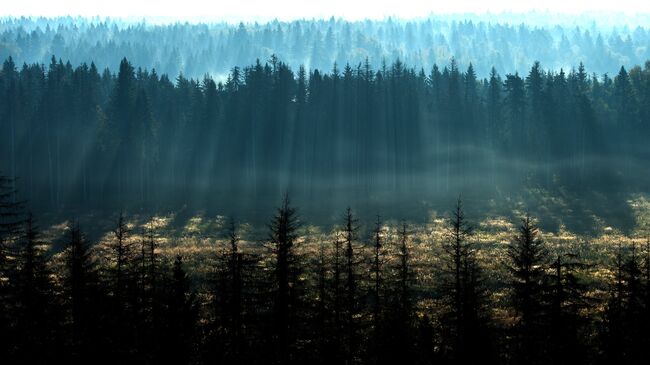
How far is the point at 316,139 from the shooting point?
102438 mm

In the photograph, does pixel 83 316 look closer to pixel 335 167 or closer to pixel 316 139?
pixel 335 167

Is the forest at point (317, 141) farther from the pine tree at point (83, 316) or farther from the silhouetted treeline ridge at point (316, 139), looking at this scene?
the pine tree at point (83, 316)

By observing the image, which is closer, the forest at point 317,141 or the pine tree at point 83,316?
the pine tree at point 83,316

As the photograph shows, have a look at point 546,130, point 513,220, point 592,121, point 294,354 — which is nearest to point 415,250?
point 513,220

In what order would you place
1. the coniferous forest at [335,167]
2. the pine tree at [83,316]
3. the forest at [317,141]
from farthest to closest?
the forest at [317,141], the coniferous forest at [335,167], the pine tree at [83,316]

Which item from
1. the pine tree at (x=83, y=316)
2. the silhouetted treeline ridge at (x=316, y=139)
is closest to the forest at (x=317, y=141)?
the silhouetted treeline ridge at (x=316, y=139)

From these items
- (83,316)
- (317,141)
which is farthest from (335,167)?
(83,316)

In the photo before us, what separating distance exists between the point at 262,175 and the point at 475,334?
79283mm

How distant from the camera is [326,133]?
103 meters

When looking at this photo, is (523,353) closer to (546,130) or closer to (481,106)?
(546,130)

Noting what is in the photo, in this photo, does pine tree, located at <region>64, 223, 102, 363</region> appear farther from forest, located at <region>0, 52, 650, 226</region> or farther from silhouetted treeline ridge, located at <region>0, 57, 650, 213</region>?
silhouetted treeline ridge, located at <region>0, 57, 650, 213</region>

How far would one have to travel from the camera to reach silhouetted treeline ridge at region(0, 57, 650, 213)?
304ft

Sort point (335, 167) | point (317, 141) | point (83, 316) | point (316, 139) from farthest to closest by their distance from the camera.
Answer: point (316, 139) → point (317, 141) → point (335, 167) → point (83, 316)

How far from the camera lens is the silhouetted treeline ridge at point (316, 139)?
92688 millimetres
